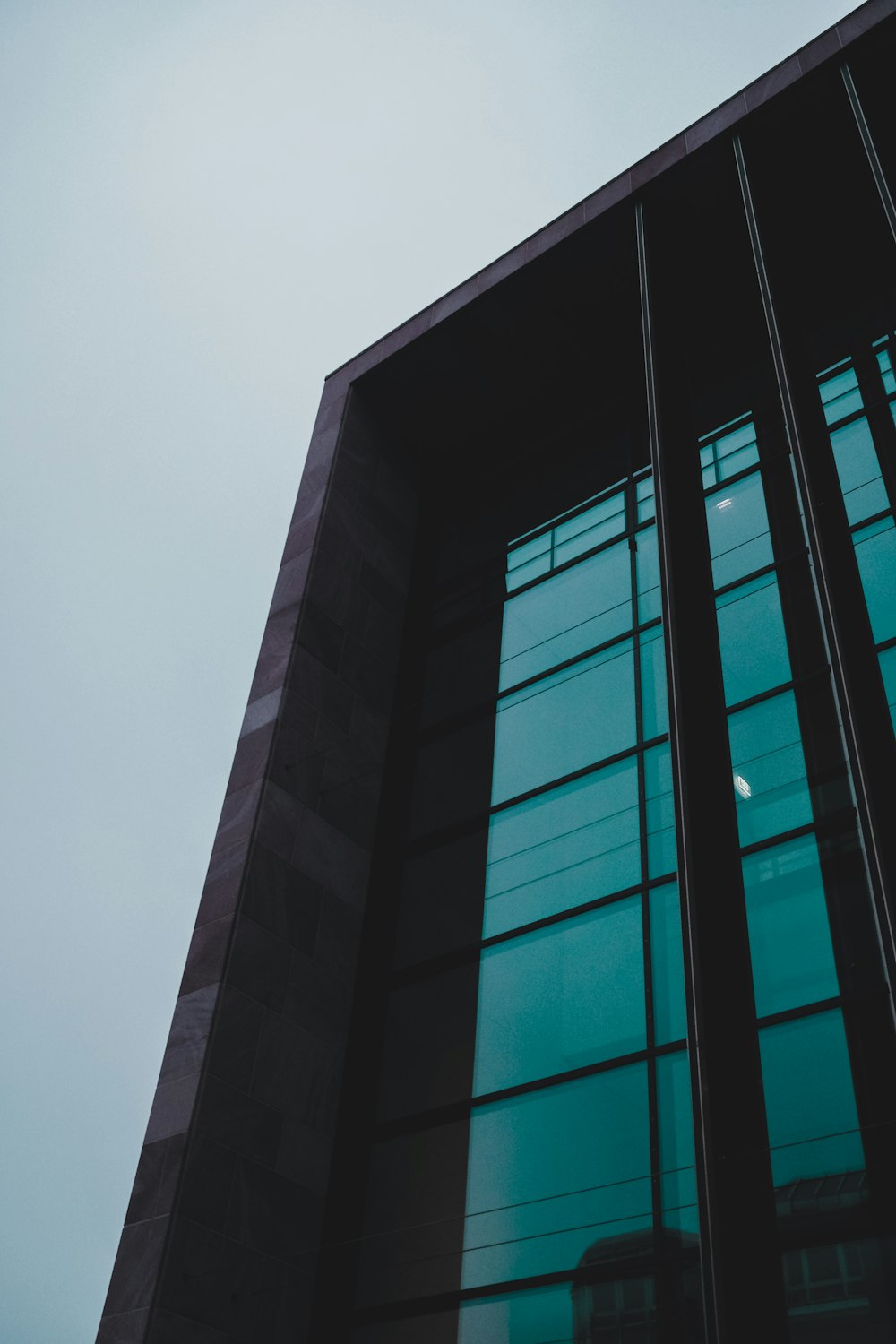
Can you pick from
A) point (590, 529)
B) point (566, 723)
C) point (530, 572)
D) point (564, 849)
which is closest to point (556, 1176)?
point (564, 849)

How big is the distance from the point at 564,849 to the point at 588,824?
0.44m

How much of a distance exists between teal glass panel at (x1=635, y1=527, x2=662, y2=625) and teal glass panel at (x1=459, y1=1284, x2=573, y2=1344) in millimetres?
8620

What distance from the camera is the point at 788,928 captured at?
40.9ft

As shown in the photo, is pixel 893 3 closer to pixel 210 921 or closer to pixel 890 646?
pixel 890 646

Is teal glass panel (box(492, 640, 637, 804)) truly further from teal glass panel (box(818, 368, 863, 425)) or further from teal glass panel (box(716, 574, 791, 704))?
teal glass panel (box(818, 368, 863, 425))

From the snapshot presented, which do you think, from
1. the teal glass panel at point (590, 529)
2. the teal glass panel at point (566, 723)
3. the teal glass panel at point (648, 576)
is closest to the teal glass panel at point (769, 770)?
the teal glass panel at point (566, 723)

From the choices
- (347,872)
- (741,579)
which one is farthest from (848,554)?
(347,872)

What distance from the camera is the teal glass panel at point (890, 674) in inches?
525

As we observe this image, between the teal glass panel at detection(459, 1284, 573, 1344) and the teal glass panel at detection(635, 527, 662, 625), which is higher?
the teal glass panel at detection(635, 527, 662, 625)

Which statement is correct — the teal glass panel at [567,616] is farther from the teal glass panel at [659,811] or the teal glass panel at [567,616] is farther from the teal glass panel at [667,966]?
the teal glass panel at [667,966]

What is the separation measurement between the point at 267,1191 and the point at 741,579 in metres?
9.66

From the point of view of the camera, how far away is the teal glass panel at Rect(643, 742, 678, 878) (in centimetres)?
1398

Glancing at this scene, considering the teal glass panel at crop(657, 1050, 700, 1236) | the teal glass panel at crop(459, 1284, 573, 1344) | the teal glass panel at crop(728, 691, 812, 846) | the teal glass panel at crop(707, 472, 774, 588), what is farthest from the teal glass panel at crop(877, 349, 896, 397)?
the teal glass panel at crop(459, 1284, 573, 1344)

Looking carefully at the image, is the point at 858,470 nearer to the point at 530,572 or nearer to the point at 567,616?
the point at 567,616
